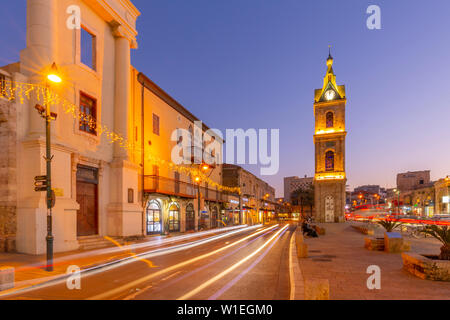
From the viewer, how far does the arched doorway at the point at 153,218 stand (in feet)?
78.9

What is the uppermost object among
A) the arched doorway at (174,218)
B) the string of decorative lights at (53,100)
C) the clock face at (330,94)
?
the clock face at (330,94)

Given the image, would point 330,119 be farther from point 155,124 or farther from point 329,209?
point 155,124

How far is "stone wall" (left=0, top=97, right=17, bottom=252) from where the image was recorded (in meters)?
13.4

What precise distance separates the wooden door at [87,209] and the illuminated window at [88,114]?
3322mm

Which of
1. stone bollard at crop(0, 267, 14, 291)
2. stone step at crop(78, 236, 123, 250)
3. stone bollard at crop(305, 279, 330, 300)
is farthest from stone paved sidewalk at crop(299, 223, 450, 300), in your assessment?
stone step at crop(78, 236, 123, 250)

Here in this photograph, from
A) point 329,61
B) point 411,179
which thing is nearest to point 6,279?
point 329,61

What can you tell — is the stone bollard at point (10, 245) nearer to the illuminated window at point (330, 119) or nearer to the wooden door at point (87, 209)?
the wooden door at point (87, 209)

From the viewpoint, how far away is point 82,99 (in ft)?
57.4

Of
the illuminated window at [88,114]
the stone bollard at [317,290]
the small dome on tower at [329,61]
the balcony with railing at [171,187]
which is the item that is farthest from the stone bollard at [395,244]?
the small dome on tower at [329,61]

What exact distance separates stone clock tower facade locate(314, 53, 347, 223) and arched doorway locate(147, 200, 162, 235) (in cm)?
2606

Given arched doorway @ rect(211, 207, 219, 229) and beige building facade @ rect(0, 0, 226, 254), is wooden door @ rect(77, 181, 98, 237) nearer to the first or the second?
beige building facade @ rect(0, 0, 226, 254)

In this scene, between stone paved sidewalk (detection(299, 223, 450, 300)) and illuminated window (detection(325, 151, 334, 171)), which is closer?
stone paved sidewalk (detection(299, 223, 450, 300))
